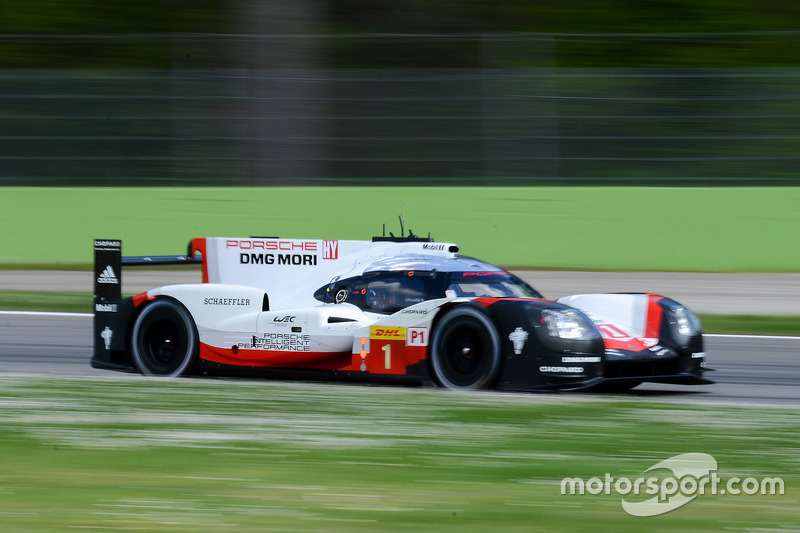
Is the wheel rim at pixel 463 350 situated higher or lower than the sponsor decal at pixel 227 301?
lower

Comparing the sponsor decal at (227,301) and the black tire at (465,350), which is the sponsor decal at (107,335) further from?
the black tire at (465,350)

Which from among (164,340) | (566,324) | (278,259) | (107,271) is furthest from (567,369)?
(107,271)

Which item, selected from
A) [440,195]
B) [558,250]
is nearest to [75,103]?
[440,195]

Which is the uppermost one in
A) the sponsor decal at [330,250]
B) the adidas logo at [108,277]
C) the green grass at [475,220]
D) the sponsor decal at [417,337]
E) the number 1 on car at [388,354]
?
the green grass at [475,220]

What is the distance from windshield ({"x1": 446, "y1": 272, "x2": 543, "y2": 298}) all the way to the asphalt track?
995 millimetres

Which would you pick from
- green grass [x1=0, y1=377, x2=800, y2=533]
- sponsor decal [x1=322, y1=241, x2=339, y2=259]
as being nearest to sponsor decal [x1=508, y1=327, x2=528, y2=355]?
green grass [x1=0, y1=377, x2=800, y2=533]

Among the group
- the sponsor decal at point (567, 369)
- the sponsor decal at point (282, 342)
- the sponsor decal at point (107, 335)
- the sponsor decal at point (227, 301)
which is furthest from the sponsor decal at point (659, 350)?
the sponsor decal at point (107, 335)

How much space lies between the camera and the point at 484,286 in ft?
24.1

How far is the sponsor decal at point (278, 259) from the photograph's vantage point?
309 inches

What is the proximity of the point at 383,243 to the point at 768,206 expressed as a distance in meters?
5.98

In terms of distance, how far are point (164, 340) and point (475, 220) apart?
18.0ft

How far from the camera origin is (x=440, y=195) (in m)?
12.8

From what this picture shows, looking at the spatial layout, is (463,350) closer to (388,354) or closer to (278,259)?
(388,354)

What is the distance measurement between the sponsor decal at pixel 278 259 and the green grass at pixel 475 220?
4590 mm
